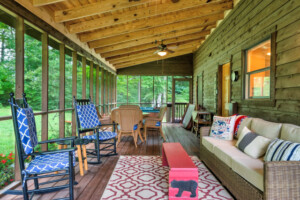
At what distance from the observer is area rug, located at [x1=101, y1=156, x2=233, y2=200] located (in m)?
2.31

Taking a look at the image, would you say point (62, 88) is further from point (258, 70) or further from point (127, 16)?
point (258, 70)

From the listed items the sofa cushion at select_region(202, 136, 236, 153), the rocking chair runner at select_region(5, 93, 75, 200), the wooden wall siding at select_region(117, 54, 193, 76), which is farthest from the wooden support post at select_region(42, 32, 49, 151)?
the wooden wall siding at select_region(117, 54, 193, 76)

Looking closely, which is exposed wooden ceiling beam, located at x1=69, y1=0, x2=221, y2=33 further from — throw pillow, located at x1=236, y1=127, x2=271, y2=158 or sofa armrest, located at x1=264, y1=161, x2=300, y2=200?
sofa armrest, located at x1=264, y1=161, x2=300, y2=200

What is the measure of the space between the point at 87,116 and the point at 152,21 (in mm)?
2889

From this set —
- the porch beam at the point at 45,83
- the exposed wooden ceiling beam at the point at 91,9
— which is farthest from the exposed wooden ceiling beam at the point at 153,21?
the porch beam at the point at 45,83

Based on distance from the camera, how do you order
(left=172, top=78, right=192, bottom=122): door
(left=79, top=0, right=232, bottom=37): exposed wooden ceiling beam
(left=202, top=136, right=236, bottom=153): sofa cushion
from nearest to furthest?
(left=202, top=136, right=236, bottom=153): sofa cushion
(left=79, top=0, right=232, bottom=37): exposed wooden ceiling beam
(left=172, top=78, right=192, bottom=122): door

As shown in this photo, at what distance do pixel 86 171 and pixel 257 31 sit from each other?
3.91 meters

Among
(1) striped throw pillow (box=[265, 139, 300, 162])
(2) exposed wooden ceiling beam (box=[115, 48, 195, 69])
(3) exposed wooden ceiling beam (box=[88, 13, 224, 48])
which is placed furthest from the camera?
(2) exposed wooden ceiling beam (box=[115, 48, 195, 69])

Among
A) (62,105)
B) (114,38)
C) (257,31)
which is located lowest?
(62,105)

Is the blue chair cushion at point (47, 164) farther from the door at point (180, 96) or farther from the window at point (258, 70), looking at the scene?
the door at point (180, 96)

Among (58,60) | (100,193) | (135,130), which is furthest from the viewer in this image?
(135,130)

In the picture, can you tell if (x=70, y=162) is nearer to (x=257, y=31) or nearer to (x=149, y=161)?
(x=149, y=161)

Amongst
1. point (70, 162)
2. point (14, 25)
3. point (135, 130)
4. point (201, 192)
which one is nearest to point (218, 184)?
point (201, 192)

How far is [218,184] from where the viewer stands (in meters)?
2.63
